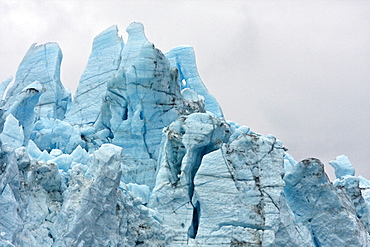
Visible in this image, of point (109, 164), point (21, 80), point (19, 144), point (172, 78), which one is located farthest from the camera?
point (21, 80)

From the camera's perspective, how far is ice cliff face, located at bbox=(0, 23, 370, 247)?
605 inches

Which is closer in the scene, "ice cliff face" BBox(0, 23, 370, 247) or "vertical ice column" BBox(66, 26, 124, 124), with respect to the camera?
"ice cliff face" BBox(0, 23, 370, 247)

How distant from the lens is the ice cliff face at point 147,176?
1536 cm

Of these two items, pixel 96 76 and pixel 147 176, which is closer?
pixel 147 176

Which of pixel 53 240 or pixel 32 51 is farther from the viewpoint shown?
pixel 32 51

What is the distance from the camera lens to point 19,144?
57.3ft

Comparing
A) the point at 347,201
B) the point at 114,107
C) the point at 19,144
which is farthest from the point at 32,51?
the point at 347,201

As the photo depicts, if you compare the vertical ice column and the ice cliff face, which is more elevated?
the vertical ice column

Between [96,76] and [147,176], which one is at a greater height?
[96,76]

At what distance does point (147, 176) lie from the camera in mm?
20703

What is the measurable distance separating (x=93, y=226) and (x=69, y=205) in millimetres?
783

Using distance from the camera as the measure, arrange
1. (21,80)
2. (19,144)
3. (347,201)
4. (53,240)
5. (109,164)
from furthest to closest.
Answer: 1. (21,80)
2. (347,201)
3. (19,144)
4. (109,164)
5. (53,240)

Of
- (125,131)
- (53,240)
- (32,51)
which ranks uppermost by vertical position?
(32,51)

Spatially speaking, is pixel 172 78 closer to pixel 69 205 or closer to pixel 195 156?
pixel 195 156
